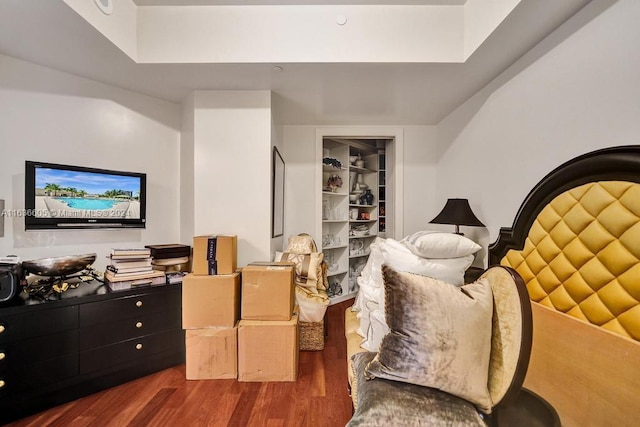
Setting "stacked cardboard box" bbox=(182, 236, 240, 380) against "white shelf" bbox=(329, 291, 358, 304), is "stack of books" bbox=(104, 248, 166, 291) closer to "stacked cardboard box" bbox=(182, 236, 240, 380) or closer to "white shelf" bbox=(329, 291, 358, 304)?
"stacked cardboard box" bbox=(182, 236, 240, 380)

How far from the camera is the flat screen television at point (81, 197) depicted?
6.20 ft

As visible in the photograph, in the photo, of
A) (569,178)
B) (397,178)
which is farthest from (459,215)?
(397,178)

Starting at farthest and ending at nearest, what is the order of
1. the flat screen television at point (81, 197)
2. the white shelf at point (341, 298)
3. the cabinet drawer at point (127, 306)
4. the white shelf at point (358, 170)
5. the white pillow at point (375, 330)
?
the white shelf at point (358, 170) → the white shelf at point (341, 298) → the flat screen television at point (81, 197) → the cabinet drawer at point (127, 306) → the white pillow at point (375, 330)

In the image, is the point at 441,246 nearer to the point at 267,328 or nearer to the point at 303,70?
the point at 267,328

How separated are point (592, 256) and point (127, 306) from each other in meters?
2.74

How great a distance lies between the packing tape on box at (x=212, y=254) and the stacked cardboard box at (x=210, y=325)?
67mm

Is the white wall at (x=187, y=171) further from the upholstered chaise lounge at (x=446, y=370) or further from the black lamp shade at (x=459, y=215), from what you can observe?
the black lamp shade at (x=459, y=215)

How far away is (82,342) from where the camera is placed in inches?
68.4

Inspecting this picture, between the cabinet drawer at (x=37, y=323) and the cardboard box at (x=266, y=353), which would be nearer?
the cabinet drawer at (x=37, y=323)

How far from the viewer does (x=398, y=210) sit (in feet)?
10.6

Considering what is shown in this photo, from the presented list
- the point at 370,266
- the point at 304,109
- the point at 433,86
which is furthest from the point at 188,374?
the point at 433,86

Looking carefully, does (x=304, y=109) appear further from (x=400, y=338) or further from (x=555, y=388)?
(x=555, y=388)

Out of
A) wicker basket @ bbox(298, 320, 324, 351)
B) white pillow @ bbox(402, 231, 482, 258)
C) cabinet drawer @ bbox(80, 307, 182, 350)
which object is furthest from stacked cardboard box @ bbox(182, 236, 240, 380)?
white pillow @ bbox(402, 231, 482, 258)

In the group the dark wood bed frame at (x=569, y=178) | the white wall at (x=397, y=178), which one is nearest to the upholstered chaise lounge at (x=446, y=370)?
the dark wood bed frame at (x=569, y=178)
